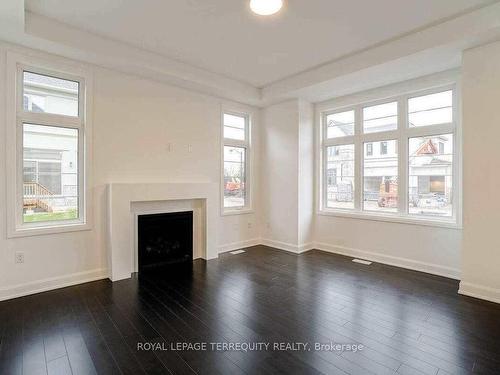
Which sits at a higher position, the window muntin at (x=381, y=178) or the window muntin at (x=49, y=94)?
the window muntin at (x=49, y=94)

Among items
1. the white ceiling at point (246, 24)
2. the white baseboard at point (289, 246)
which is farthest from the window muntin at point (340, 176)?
Result: the white ceiling at point (246, 24)

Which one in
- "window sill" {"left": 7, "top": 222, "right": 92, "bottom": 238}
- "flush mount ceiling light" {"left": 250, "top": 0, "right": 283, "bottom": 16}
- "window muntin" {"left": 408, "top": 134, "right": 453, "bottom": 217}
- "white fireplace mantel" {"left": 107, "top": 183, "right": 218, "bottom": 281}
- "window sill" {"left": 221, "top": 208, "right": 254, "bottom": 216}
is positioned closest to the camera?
"flush mount ceiling light" {"left": 250, "top": 0, "right": 283, "bottom": 16}

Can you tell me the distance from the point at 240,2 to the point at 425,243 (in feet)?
12.4

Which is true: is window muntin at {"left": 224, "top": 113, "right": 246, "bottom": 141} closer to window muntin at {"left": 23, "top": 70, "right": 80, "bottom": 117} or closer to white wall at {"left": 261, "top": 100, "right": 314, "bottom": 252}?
white wall at {"left": 261, "top": 100, "right": 314, "bottom": 252}

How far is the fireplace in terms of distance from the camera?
4082mm

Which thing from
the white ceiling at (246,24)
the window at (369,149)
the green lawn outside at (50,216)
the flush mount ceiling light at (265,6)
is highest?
the white ceiling at (246,24)

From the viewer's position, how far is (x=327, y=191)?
5.27 metres

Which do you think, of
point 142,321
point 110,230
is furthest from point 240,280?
point 110,230

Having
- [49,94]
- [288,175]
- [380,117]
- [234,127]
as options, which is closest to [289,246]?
[288,175]

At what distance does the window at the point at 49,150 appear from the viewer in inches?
127

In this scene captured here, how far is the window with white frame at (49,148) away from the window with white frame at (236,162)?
2267 mm

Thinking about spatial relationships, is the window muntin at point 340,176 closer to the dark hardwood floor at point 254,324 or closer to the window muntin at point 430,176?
the window muntin at point 430,176

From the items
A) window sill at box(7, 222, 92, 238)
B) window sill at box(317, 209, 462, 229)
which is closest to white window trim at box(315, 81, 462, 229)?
window sill at box(317, 209, 462, 229)

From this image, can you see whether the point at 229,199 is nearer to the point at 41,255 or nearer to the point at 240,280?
the point at 240,280
